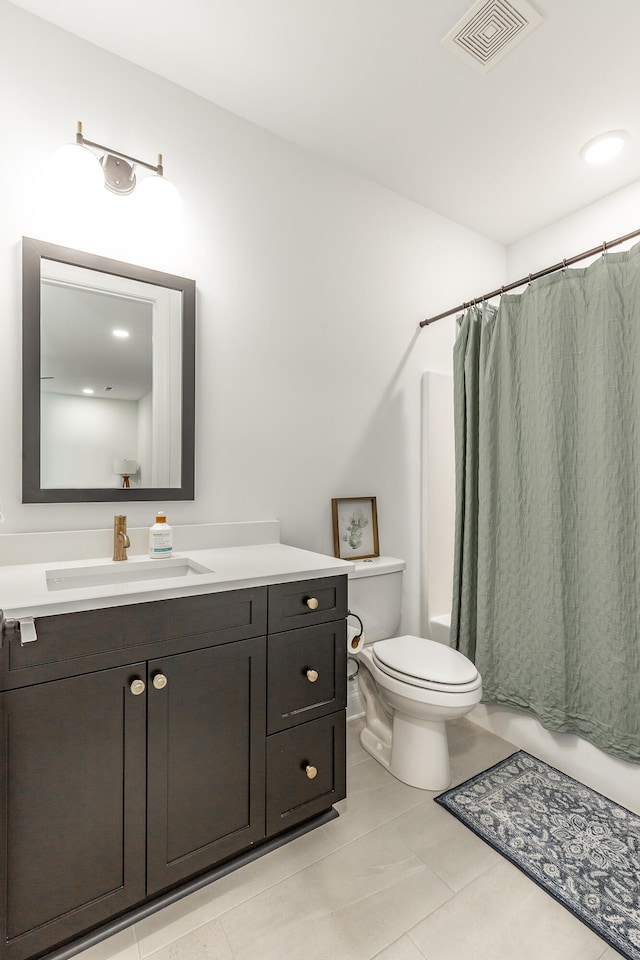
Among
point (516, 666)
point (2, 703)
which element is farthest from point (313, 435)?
point (2, 703)

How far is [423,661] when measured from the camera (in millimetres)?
1740

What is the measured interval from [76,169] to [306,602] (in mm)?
1496

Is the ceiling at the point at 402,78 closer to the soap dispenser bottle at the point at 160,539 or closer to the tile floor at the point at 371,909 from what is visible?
the soap dispenser bottle at the point at 160,539

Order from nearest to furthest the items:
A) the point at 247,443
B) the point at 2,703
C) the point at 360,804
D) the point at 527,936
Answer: the point at 2,703 → the point at 527,936 → the point at 360,804 → the point at 247,443

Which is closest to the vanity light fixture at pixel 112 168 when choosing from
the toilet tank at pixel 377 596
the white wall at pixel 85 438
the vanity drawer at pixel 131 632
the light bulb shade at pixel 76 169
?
the light bulb shade at pixel 76 169

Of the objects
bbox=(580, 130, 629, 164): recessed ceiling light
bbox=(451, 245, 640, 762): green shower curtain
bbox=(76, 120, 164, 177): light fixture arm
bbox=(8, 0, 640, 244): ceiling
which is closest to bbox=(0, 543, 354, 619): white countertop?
bbox=(451, 245, 640, 762): green shower curtain

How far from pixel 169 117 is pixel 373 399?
1.35 meters

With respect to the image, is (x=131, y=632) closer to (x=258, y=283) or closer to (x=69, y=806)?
(x=69, y=806)

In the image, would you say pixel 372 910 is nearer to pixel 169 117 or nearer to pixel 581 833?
pixel 581 833

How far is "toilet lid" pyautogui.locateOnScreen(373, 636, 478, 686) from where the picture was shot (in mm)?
1631

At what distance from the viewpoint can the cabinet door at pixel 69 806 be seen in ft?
3.21

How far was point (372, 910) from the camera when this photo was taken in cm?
120

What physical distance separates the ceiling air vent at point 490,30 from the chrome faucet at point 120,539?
191cm

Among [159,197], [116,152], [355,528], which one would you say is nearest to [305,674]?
[355,528]
